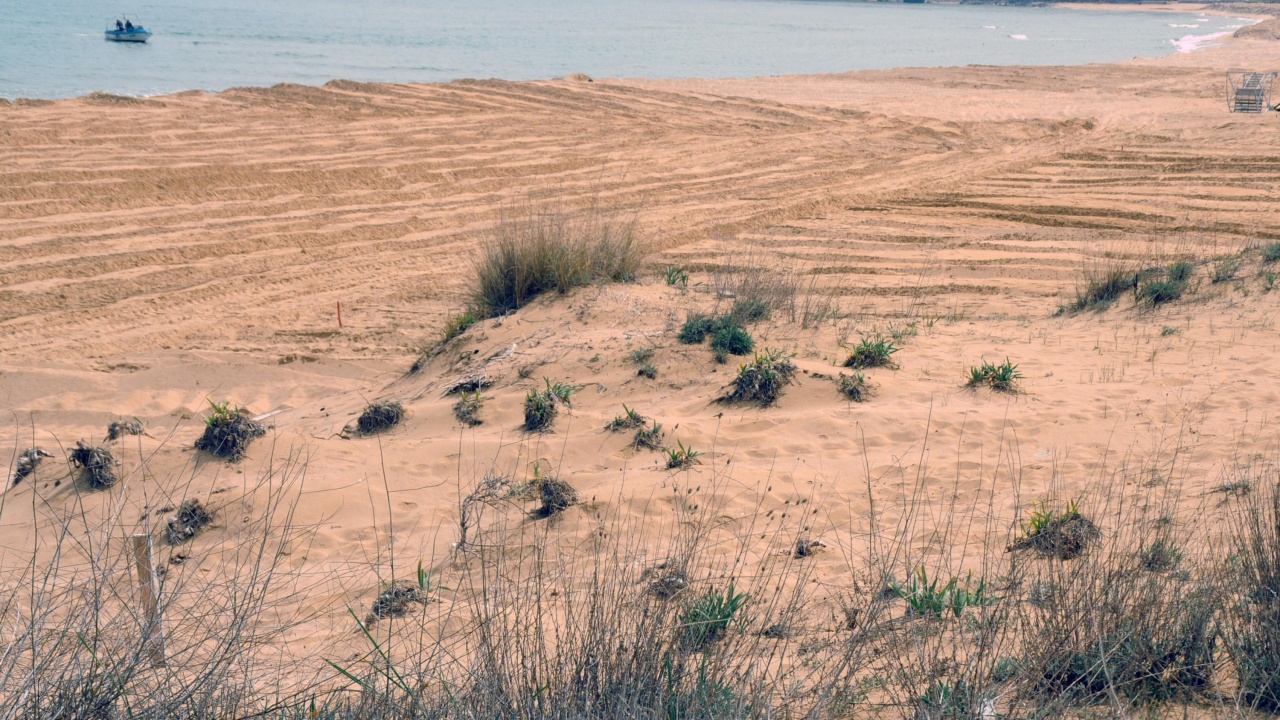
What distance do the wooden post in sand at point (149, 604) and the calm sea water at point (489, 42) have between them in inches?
1055

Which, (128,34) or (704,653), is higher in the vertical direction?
(128,34)

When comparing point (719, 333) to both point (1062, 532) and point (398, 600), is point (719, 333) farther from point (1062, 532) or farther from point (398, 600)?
point (398, 600)

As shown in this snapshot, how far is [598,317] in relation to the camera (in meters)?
8.59

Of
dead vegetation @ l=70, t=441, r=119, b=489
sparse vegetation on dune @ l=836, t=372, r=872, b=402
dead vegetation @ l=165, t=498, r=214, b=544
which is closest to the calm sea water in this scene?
dead vegetation @ l=70, t=441, r=119, b=489

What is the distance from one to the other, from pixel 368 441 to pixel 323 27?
56486 mm

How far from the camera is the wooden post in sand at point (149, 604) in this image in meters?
2.94

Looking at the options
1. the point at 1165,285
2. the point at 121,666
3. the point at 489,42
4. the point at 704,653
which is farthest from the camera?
the point at 489,42

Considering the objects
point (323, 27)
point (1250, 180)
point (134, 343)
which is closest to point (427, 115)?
point (134, 343)

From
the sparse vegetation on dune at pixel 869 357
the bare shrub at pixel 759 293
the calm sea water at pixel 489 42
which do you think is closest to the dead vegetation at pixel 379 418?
the bare shrub at pixel 759 293

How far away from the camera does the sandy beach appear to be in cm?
535

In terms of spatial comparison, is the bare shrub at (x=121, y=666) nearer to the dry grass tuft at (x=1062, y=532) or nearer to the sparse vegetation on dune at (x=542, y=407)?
the dry grass tuft at (x=1062, y=532)

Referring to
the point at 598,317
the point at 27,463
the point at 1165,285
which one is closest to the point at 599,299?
the point at 598,317

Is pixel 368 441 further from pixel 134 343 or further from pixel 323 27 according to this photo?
pixel 323 27

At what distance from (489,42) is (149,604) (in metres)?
51.1
